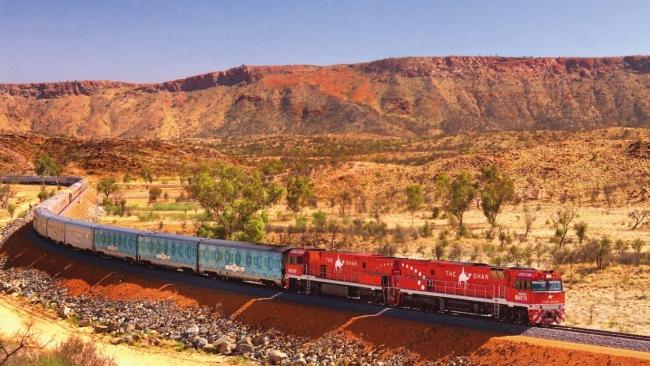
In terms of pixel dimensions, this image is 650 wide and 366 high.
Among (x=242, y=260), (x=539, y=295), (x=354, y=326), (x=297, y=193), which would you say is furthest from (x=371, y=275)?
(x=297, y=193)

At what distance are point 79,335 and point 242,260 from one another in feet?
28.8

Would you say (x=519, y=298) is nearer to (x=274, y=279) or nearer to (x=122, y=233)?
(x=274, y=279)

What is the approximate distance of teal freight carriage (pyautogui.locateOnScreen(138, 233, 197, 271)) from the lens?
36.9 meters

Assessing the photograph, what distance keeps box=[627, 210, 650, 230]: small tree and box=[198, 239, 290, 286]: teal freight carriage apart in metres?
36.1

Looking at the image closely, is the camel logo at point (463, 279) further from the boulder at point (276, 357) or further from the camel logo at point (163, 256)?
the camel logo at point (163, 256)

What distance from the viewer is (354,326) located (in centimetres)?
2742

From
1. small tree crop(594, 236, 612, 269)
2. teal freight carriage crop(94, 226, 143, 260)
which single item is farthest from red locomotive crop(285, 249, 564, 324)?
small tree crop(594, 236, 612, 269)

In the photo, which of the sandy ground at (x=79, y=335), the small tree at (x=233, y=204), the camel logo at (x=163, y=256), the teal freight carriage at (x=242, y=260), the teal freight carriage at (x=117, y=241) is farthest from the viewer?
the small tree at (x=233, y=204)

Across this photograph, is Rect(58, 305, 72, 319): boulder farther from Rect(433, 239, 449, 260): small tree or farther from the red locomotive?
Rect(433, 239, 449, 260): small tree

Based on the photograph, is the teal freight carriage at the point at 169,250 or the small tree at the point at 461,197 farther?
the small tree at the point at 461,197

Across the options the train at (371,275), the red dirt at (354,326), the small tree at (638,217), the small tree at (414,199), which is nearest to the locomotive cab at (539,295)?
the train at (371,275)

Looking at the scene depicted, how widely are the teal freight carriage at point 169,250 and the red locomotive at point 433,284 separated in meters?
7.73

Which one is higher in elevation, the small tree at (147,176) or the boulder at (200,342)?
the small tree at (147,176)

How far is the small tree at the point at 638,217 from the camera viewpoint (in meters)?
55.8
